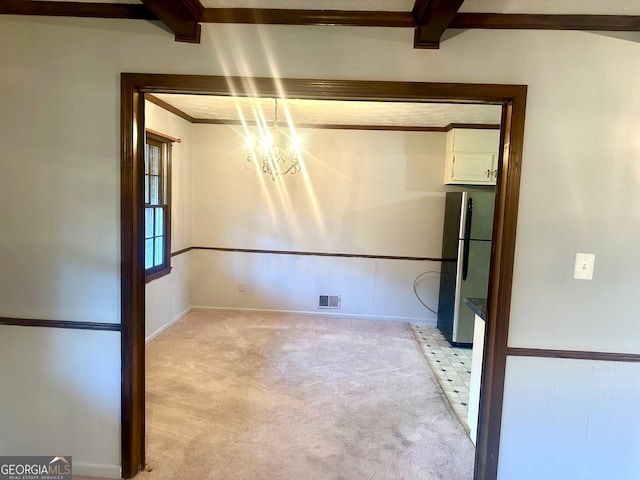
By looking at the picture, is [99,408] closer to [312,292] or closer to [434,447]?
[434,447]

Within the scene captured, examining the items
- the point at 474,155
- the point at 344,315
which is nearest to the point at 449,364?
the point at 344,315

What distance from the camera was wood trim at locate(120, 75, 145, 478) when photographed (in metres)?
1.83

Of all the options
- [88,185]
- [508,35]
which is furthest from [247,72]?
[508,35]

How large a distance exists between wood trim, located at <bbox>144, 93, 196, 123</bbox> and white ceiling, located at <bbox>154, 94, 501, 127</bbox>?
1.9 inches

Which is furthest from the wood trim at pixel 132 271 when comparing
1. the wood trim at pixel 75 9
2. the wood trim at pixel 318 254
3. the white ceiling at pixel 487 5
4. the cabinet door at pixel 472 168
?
the cabinet door at pixel 472 168

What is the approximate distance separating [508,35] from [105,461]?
9.20ft

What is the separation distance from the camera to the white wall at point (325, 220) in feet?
15.6

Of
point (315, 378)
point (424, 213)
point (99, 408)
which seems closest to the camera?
point (99, 408)

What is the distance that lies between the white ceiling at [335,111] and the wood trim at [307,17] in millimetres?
1682

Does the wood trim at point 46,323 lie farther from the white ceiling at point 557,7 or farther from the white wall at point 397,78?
the white ceiling at point 557,7

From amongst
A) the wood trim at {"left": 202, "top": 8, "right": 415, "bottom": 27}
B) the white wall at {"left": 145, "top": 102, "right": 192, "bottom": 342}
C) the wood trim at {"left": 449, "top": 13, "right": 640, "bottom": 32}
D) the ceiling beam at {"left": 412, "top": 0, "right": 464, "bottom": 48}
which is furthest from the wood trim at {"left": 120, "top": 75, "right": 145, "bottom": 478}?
the white wall at {"left": 145, "top": 102, "right": 192, "bottom": 342}

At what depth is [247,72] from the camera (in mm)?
1788

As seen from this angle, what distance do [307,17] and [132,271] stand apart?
143 centimetres

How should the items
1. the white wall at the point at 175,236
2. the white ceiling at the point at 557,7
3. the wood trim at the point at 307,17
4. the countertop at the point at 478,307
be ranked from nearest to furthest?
1. the white ceiling at the point at 557,7
2. the wood trim at the point at 307,17
3. the countertop at the point at 478,307
4. the white wall at the point at 175,236
